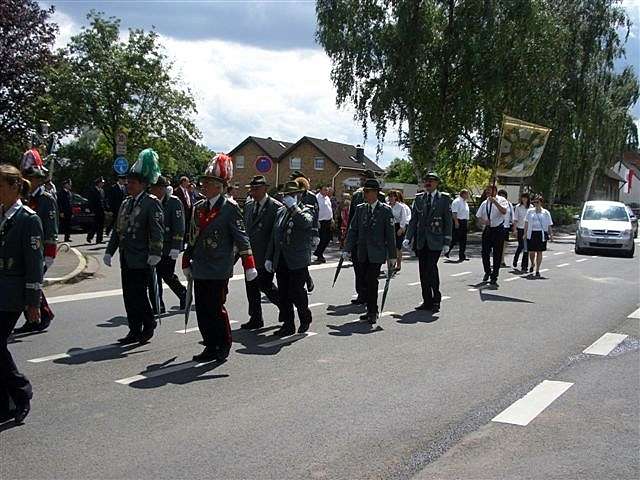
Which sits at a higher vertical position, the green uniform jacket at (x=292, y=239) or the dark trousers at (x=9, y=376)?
the green uniform jacket at (x=292, y=239)

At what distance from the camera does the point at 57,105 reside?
105 feet

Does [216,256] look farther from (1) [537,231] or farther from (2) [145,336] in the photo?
(1) [537,231]

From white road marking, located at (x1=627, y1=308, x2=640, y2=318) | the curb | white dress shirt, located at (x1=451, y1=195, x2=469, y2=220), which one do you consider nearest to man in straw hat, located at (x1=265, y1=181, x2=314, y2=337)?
the curb

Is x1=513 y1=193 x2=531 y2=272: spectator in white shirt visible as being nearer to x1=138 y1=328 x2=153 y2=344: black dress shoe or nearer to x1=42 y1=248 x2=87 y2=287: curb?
x1=42 y1=248 x2=87 y2=287: curb

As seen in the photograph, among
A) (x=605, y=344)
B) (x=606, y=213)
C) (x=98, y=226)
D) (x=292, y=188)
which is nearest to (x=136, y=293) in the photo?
(x=292, y=188)

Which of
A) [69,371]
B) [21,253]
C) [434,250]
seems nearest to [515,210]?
[434,250]

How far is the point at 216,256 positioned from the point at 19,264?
235 cm

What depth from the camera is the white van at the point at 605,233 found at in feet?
76.9

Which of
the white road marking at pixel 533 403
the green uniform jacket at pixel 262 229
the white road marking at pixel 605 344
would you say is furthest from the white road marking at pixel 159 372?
the white road marking at pixel 605 344

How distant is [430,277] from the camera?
11.0 meters

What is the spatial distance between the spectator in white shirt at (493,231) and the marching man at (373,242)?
5.29m

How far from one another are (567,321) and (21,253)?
774 centimetres

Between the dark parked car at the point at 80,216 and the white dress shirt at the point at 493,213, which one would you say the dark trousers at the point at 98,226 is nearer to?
the dark parked car at the point at 80,216

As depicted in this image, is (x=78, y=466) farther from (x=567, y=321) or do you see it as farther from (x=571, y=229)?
(x=571, y=229)
